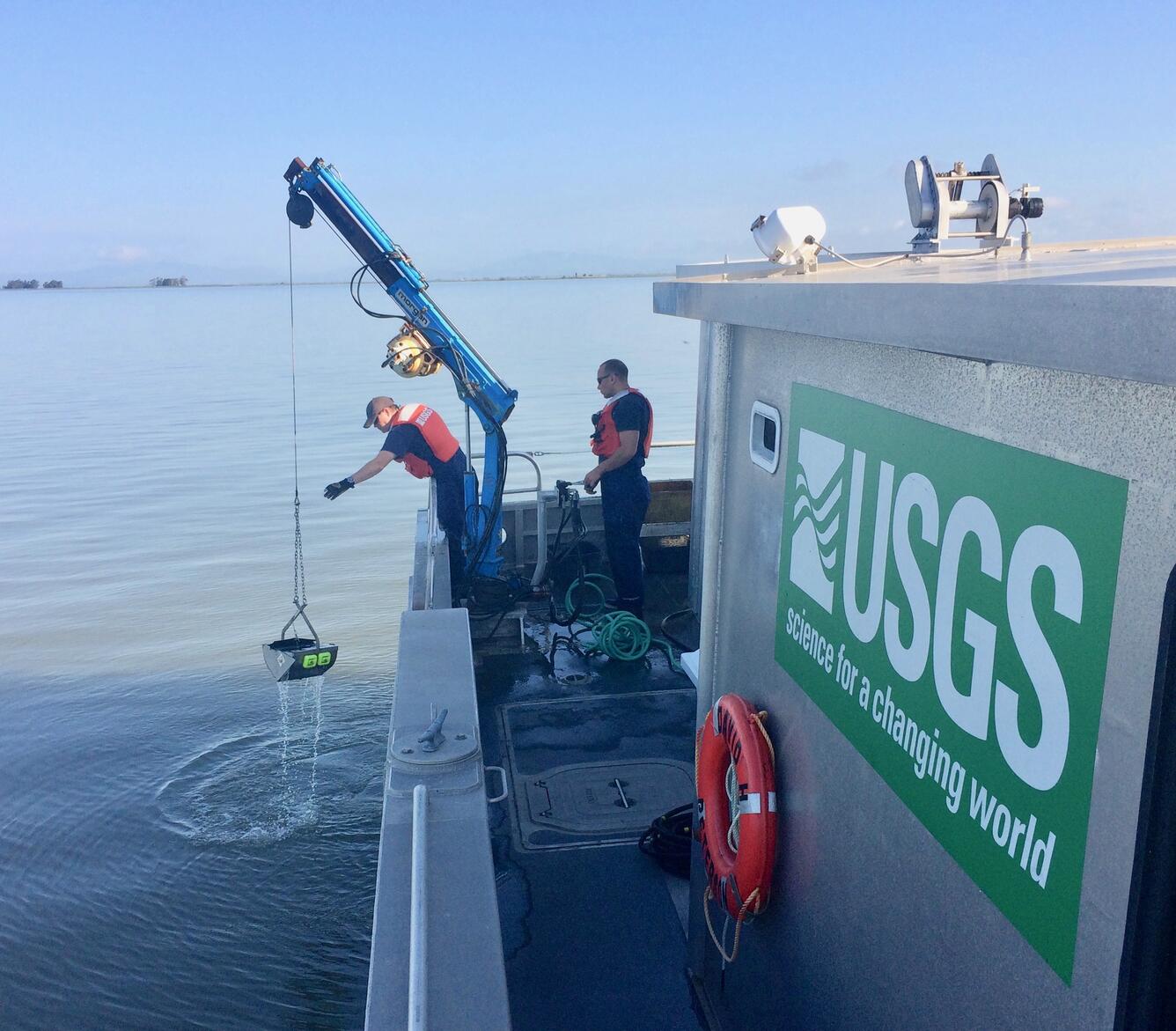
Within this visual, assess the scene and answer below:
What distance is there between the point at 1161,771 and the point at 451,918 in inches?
52.2

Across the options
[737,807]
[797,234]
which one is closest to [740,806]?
[737,807]

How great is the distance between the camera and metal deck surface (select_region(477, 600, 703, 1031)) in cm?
380

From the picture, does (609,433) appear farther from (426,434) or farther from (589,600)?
(589,600)

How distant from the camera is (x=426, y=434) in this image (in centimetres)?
722

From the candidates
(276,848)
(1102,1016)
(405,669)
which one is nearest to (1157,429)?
(1102,1016)

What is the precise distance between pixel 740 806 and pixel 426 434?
4.82 metres

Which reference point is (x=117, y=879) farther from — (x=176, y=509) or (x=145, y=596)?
(x=176, y=509)

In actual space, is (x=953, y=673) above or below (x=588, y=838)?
above

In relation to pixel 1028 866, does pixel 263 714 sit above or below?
below

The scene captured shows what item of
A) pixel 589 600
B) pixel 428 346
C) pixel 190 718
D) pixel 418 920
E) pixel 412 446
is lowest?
pixel 190 718

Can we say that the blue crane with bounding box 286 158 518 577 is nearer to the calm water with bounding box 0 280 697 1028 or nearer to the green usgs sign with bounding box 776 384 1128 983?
the calm water with bounding box 0 280 697 1028

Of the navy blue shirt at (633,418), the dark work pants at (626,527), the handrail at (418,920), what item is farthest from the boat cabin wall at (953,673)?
the dark work pants at (626,527)

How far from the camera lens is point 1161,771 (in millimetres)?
1344

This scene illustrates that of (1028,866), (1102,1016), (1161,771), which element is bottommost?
(1102,1016)
